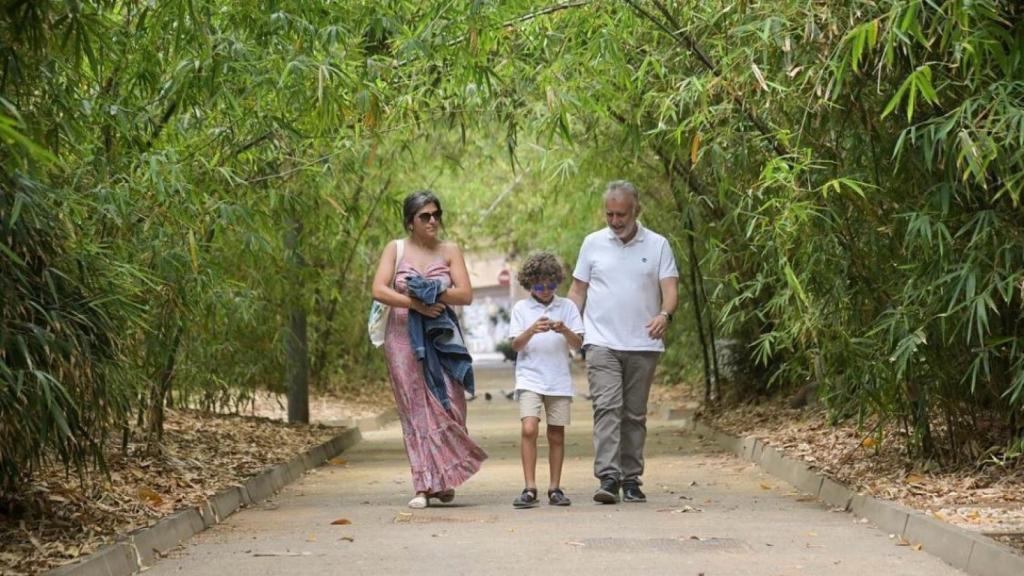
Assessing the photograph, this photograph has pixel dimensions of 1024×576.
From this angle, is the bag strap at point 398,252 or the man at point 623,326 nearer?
the man at point 623,326

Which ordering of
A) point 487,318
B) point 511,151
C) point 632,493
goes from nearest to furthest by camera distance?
point 632,493
point 511,151
point 487,318

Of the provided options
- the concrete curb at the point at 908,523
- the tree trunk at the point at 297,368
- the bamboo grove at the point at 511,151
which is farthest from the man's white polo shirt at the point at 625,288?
the tree trunk at the point at 297,368

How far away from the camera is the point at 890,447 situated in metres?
11.5

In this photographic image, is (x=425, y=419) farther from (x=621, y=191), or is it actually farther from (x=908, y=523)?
(x=908, y=523)

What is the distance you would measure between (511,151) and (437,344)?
93.3 inches

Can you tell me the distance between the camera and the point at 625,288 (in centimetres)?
1023

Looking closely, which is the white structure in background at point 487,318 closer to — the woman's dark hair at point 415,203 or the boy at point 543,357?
the woman's dark hair at point 415,203

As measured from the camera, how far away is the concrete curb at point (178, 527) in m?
7.21

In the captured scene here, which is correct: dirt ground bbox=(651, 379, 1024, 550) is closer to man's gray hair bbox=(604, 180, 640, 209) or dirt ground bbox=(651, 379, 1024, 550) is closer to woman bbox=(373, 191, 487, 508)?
man's gray hair bbox=(604, 180, 640, 209)

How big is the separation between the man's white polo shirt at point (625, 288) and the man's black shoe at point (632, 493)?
86 cm

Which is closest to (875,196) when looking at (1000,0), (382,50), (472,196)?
(1000,0)

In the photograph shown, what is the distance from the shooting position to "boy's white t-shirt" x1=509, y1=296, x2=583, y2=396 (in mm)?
10203

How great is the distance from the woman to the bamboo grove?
837 mm

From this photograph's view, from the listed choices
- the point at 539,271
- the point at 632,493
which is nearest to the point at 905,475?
the point at 632,493
